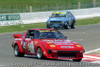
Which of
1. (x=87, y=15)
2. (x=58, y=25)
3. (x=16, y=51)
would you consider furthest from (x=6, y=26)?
(x=16, y=51)

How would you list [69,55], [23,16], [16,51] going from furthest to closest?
[23,16], [16,51], [69,55]

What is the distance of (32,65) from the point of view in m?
11.2

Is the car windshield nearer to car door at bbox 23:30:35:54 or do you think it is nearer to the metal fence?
car door at bbox 23:30:35:54

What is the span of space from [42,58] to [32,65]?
1.53 metres

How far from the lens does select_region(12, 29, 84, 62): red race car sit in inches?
492

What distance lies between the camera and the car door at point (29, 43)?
13570 mm

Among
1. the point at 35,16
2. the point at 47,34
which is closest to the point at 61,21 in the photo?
the point at 35,16

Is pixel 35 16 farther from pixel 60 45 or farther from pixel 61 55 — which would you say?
pixel 61 55

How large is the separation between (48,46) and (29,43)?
1.45 metres

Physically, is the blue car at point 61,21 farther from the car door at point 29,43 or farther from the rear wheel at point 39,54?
the rear wheel at point 39,54

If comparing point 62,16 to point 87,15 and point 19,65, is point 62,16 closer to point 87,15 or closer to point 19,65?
point 87,15

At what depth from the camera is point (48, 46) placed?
1256cm

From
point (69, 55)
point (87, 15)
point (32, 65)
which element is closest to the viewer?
point (32, 65)

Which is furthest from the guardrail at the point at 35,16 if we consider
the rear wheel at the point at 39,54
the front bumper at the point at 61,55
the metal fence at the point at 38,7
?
the front bumper at the point at 61,55
